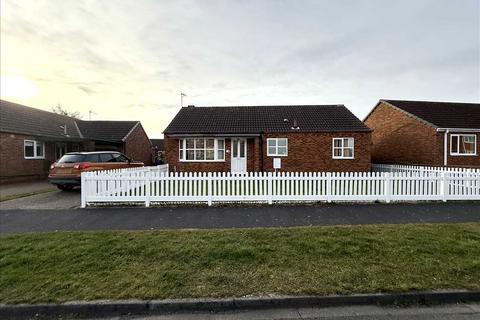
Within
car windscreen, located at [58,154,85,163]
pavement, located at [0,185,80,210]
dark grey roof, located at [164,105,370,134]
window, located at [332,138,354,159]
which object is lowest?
pavement, located at [0,185,80,210]

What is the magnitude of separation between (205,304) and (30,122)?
23129 mm

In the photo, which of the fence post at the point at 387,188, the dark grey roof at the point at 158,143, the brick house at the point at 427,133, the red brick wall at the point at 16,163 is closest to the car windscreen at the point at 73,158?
the red brick wall at the point at 16,163

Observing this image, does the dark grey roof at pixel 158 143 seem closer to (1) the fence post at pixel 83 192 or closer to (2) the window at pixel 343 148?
(2) the window at pixel 343 148

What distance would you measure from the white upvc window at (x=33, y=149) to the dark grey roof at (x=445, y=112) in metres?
25.5

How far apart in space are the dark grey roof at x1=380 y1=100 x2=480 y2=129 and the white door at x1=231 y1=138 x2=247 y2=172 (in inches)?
453

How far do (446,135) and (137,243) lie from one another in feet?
62.7

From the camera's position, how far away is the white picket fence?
28.0 ft

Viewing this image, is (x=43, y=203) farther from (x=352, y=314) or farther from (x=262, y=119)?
(x=262, y=119)

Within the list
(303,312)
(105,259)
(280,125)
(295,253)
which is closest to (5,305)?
(105,259)

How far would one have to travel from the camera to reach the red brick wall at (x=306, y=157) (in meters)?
17.1

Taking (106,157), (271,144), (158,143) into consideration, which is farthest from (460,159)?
(158,143)

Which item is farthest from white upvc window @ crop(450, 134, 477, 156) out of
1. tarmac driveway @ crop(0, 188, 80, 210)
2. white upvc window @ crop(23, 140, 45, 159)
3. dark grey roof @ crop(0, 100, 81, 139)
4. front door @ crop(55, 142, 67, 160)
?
front door @ crop(55, 142, 67, 160)

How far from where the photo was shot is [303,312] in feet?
10.8

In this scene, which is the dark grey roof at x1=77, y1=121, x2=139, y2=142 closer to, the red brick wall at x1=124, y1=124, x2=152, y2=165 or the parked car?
the red brick wall at x1=124, y1=124, x2=152, y2=165
